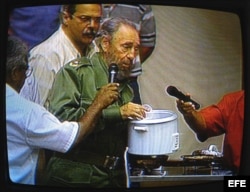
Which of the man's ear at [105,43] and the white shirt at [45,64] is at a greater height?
the man's ear at [105,43]

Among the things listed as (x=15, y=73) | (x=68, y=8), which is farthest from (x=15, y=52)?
(x=68, y=8)

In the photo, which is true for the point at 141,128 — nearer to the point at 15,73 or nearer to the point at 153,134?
the point at 153,134

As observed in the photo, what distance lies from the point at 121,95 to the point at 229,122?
0.94ft

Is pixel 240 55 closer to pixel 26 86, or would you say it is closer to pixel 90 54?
pixel 90 54

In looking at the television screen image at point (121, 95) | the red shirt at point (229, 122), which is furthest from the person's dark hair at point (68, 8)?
the red shirt at point (229, 122)

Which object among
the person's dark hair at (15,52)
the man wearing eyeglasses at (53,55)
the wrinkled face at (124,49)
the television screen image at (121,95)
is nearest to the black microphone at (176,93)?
the television screen image at (121,95)

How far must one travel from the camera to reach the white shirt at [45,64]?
4.14 feet

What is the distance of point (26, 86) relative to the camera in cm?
127

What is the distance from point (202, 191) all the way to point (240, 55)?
35 centimetres

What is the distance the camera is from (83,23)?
4.13 feet

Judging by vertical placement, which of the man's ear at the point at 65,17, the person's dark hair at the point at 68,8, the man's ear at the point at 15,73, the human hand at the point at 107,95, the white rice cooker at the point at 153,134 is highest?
the person's dark hair at the point at 68,8

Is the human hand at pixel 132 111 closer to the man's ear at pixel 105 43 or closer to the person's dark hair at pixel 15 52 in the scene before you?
the man's ear at pixel 105 43

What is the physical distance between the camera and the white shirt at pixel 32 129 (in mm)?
1269

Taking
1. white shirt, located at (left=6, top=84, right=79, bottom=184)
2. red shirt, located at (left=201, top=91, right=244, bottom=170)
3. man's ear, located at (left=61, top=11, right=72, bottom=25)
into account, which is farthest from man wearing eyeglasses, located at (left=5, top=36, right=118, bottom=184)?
red shirt, located at (left=201, top=91, right=244, bottom=170)
